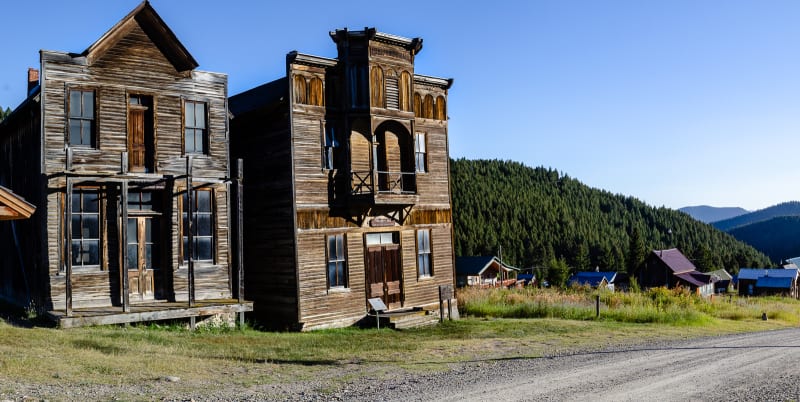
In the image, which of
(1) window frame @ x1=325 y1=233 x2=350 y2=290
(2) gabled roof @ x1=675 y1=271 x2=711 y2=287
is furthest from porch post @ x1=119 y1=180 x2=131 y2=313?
(2) gabled roof @ x1=675 y1=271 x2=711 y2=287

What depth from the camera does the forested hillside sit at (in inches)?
4685

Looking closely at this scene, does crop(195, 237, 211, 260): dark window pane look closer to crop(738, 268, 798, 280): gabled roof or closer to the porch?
the porch

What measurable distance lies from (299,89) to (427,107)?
5868 millimetres

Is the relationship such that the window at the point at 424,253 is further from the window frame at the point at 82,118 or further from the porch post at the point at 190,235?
the window frame at the point at 82,118

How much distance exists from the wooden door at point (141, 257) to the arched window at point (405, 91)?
9466 millimetres

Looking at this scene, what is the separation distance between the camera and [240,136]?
2427cm

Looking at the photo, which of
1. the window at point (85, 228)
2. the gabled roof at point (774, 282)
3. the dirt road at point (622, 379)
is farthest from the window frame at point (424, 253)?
the gabled roof at point (774, 282)

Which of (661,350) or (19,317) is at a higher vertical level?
(19,317)

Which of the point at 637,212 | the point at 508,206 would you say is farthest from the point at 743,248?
the point at 508,206

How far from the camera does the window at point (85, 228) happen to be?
727 inches

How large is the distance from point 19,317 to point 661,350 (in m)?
17.6

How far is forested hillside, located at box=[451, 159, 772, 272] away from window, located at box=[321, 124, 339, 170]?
7521 cm

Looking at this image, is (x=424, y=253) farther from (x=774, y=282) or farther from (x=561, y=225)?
(x=561, y=225)

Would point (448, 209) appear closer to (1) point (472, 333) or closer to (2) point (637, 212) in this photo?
(1) point (472, 333)
